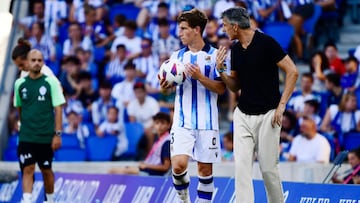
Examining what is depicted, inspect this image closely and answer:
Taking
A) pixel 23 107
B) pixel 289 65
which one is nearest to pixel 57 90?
pixel 23 107

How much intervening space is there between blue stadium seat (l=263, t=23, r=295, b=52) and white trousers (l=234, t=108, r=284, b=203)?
8443mm

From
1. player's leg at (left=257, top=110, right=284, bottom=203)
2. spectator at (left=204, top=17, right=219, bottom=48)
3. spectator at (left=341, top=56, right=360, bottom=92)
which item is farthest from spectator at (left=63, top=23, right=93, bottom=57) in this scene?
player's leg at (left=257, top=110, right=284, bottom=203)

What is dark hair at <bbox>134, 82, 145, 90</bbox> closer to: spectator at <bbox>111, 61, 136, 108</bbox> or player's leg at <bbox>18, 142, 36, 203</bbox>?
spectator at <bbox>111, 61, 136, 108</bbox>

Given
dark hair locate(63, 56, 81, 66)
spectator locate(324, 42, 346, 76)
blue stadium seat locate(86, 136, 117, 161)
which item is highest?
spectator locate(324, 42, 346, 76)

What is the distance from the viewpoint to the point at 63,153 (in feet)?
78.3

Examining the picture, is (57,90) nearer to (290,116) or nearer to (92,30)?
(290,116)

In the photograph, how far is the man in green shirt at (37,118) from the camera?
17516 millimetres

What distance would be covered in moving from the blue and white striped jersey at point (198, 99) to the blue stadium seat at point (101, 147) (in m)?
8.34

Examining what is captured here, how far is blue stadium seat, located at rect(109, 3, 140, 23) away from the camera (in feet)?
86.9

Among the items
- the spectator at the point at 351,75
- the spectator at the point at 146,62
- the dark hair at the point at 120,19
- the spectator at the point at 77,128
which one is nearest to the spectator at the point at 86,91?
the spectator at the point at 77,128

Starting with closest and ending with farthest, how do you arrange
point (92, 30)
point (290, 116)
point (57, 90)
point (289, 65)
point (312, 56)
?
point (289, 65)
point (57, 90)
point (290, 116)
point (312, 56)
point (92, 30)

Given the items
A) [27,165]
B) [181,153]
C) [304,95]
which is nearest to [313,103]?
[304,95]

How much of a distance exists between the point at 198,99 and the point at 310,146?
509 centimetres

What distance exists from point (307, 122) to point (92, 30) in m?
7.97
